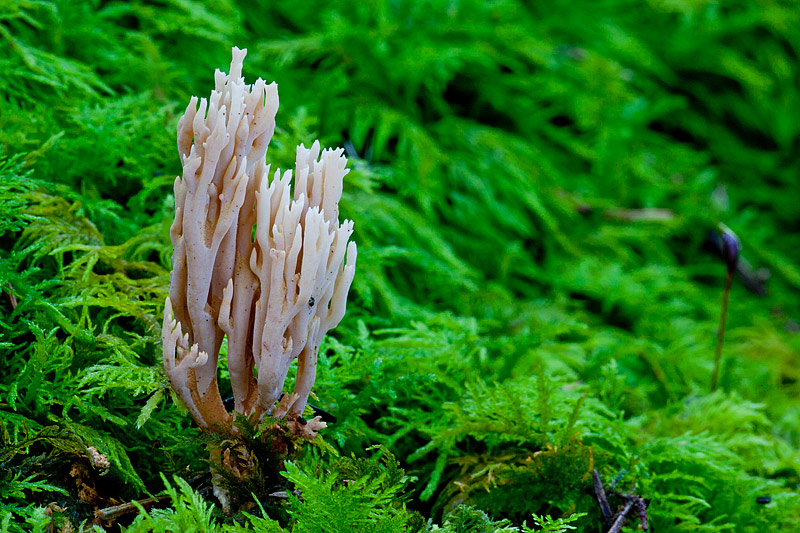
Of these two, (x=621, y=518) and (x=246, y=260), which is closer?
(x=246, y=260)

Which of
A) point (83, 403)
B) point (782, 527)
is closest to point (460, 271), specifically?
point (782, 527)

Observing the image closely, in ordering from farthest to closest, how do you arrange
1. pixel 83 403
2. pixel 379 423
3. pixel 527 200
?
Answer: pixel 527 200 < pixel 379 423 < pixel 83 403

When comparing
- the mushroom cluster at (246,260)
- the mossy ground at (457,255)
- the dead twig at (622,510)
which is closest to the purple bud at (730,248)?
the mossy ground at (457,255)

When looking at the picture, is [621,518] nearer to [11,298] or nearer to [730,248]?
[730,248]

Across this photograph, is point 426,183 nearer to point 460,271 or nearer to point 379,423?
point 460,271

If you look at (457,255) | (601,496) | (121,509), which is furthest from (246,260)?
(457,255)

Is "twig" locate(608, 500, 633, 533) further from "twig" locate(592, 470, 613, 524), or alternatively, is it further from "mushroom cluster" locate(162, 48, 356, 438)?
"mushroom cluster" locate(162, 48, 356, 438)

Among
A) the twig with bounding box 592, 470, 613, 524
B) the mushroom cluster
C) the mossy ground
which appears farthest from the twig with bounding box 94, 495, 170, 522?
the twig with bounding box 592, 470, 613, 524

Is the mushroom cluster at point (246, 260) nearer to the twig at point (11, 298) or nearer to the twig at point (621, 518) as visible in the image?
the twig at point (11, 298)
